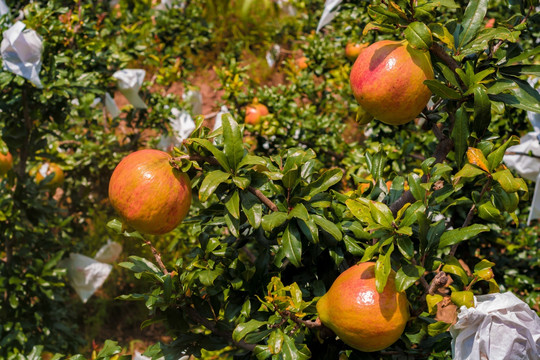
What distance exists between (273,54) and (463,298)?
9.72 ft

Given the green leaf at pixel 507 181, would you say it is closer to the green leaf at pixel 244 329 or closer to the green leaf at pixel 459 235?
the green leaf at pixel 459 235

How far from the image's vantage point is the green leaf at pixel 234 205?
0.78m

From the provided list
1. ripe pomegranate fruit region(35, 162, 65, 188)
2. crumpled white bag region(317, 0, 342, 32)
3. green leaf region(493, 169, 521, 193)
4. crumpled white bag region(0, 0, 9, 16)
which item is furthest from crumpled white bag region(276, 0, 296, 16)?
green leaf region(493, 169, 521, 193)

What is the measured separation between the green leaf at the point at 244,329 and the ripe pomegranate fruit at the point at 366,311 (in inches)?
4.8

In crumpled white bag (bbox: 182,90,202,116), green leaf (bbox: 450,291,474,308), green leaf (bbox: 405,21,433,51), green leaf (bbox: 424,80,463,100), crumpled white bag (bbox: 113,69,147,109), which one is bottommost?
crumpled white bag (bbox: 182,90,202,116)

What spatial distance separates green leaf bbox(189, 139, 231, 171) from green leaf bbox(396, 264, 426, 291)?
0.30m

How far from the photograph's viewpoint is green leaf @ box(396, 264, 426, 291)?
2.40 feet

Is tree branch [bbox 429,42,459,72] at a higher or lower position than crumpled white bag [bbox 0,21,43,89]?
higher

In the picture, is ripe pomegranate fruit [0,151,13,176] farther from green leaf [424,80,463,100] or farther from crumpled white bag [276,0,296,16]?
crumpled white bag [276,0,296,16]

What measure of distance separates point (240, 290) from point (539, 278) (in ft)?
3.80

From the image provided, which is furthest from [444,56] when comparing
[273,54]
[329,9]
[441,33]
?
[273,54]

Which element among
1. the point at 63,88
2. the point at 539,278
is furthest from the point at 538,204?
the point at 63,88

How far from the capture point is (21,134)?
1.83 metres

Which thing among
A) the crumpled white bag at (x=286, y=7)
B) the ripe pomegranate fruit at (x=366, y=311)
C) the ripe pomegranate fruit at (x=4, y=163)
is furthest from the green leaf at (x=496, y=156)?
the crumpled white bag at (x=286, y=7)
